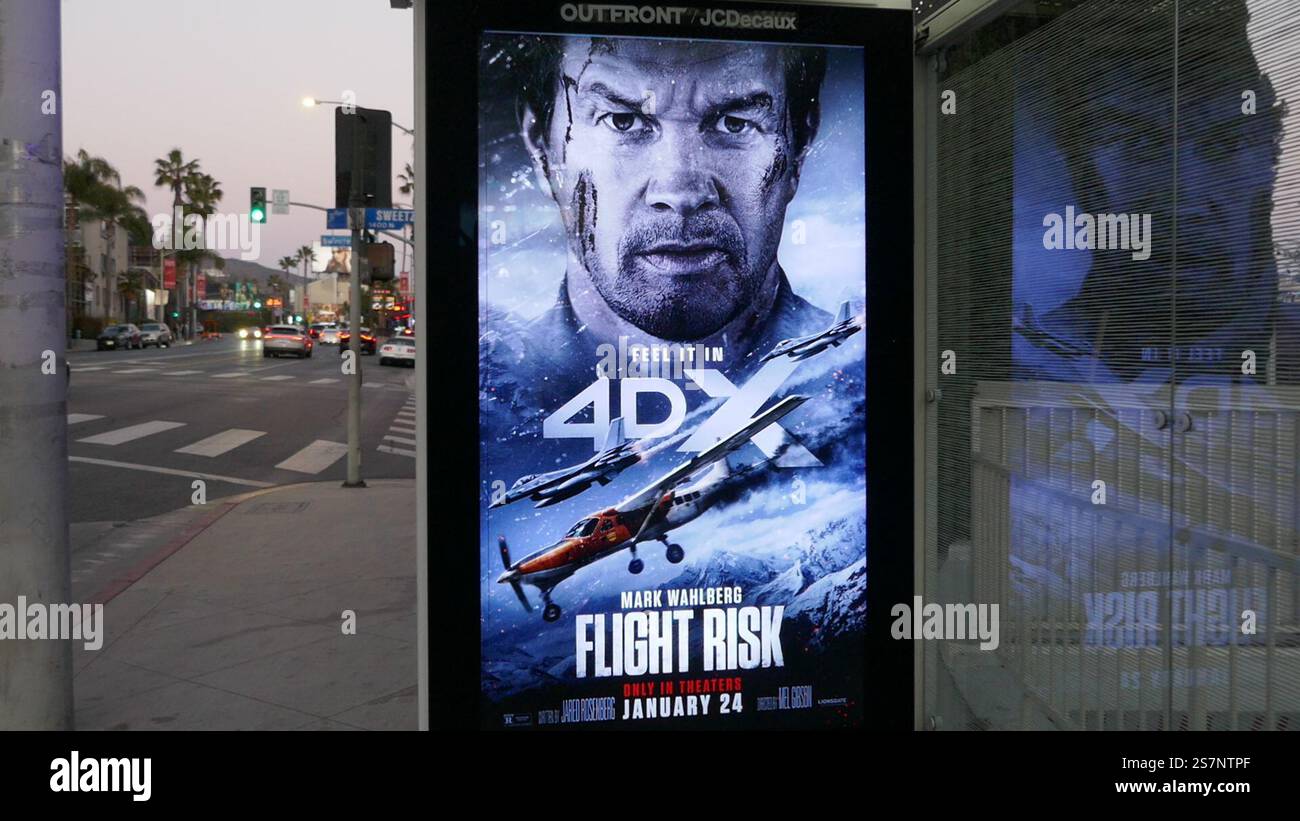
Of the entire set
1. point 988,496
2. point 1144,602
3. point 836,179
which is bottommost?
point 1144,602

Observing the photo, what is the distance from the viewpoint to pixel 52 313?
477 cm

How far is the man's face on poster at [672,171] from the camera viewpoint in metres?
3.50

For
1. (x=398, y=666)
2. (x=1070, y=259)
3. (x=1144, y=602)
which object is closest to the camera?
(x=1144, y=602)

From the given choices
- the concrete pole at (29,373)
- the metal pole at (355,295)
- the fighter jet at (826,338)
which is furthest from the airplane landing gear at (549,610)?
the metal pole at (355,295)

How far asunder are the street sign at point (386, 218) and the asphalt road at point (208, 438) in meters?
Answer: 3.48

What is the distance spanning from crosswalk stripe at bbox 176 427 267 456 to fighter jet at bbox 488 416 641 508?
13.9 meters

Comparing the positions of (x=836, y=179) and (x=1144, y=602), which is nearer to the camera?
(x=1144, y=602)

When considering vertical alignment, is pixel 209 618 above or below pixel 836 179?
below

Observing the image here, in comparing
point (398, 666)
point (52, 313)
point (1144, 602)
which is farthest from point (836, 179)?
point (398, 666)

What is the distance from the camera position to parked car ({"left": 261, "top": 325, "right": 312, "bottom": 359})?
173 feet

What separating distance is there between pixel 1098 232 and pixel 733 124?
3.88ft
